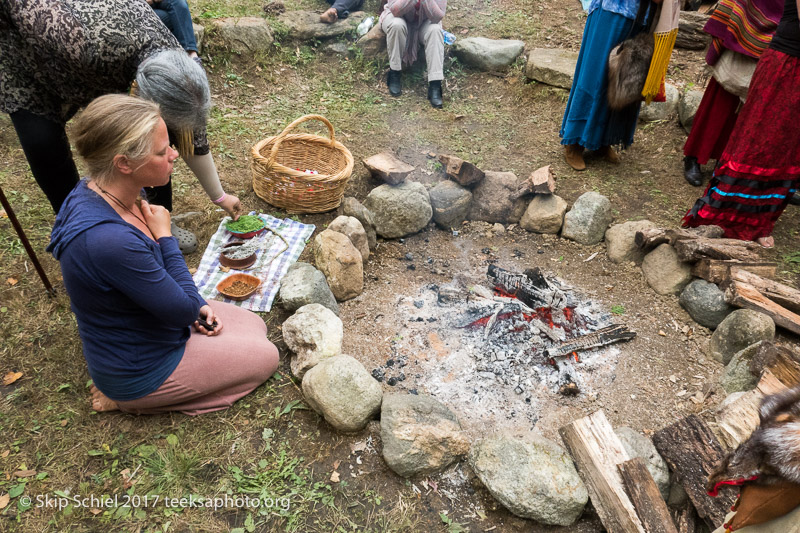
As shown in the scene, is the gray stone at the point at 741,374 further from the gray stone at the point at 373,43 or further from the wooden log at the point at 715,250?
the gray stone at the point at 373,43

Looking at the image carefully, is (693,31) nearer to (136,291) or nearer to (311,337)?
(311,337)

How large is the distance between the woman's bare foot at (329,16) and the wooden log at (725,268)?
571cm

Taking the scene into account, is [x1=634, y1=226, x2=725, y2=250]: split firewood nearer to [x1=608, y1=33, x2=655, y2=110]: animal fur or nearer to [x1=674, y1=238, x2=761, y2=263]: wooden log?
[x1=674, y1=238, x2=761, y2=263]: wooden log

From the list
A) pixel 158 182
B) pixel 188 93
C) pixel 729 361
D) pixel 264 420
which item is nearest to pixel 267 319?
pixel 264 420

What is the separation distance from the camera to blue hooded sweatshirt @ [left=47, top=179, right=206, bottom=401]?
77.7 inches

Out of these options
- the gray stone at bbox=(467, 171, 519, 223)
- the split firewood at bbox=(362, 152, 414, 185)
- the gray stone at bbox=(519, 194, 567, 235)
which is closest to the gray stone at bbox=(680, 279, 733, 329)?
the gray stone at bbox=(519, 194, 567, 235)

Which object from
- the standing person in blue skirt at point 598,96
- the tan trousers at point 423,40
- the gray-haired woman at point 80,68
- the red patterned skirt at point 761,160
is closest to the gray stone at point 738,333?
the red patterned skirt at point 761,160

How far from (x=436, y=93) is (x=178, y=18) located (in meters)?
3.05

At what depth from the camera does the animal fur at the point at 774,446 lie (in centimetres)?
127

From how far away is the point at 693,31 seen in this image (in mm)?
6570

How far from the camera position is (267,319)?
321 cm

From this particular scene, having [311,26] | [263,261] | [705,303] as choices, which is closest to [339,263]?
[263,261]

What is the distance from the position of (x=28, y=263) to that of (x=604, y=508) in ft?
13.1

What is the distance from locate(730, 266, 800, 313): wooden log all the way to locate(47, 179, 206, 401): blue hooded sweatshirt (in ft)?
11.1
